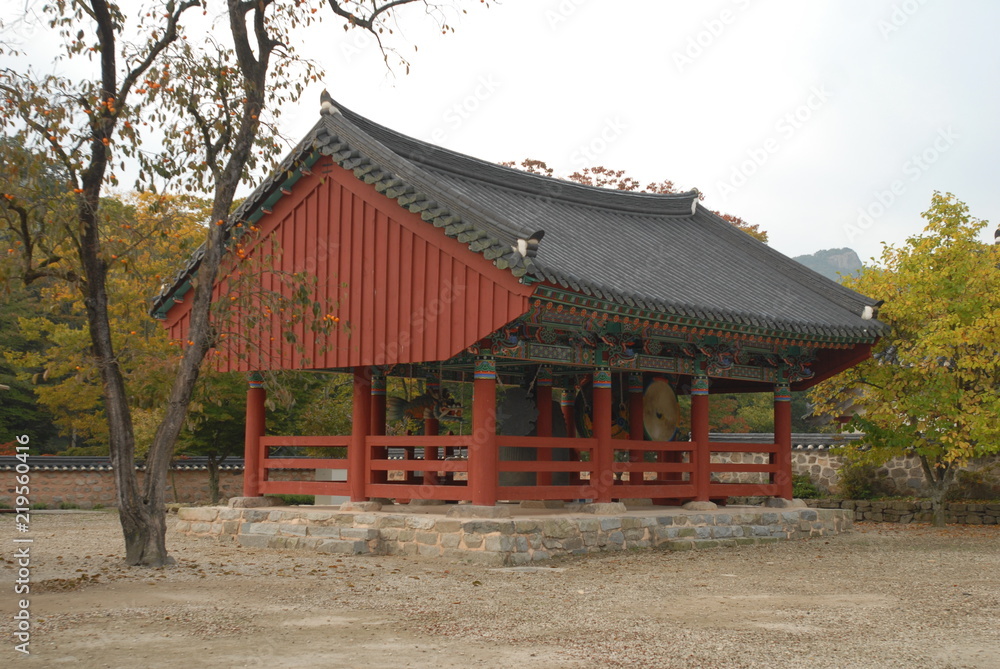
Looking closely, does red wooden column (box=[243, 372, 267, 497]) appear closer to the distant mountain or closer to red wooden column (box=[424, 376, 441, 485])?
red wooden column (box=[424, 376, 441, 485])

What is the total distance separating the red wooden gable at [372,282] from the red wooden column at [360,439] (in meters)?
0.57

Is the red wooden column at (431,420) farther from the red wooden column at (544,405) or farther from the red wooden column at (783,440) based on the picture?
the red wooden column at (783,440)

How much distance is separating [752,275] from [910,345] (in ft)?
10.2

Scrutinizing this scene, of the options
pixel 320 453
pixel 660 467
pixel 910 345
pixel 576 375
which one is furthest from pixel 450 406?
pixel 320 453

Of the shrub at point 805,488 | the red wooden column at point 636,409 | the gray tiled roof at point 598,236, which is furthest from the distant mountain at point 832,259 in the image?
the red wooden column at point 636,409

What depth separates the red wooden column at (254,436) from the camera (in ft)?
53.2

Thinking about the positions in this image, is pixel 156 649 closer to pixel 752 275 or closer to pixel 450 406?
pixel 450 406

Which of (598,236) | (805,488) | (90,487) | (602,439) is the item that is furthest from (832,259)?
(602,439)

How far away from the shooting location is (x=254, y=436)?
16297 mm

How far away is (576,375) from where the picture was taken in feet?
58.7

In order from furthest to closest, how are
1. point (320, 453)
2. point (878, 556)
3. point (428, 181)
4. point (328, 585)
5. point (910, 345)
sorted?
point (320, 453) < point (910, 345) < point (878, 556) < point (428, 181) < point (328, 585)

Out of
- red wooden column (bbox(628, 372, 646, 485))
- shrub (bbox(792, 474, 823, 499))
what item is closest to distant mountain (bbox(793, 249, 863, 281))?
shrub (bbox(792, 474, 823, 499))

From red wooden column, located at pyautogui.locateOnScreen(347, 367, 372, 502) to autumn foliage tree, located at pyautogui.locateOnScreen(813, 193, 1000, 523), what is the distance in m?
9.50

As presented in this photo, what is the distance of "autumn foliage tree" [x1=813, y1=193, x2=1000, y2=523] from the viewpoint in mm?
17281
